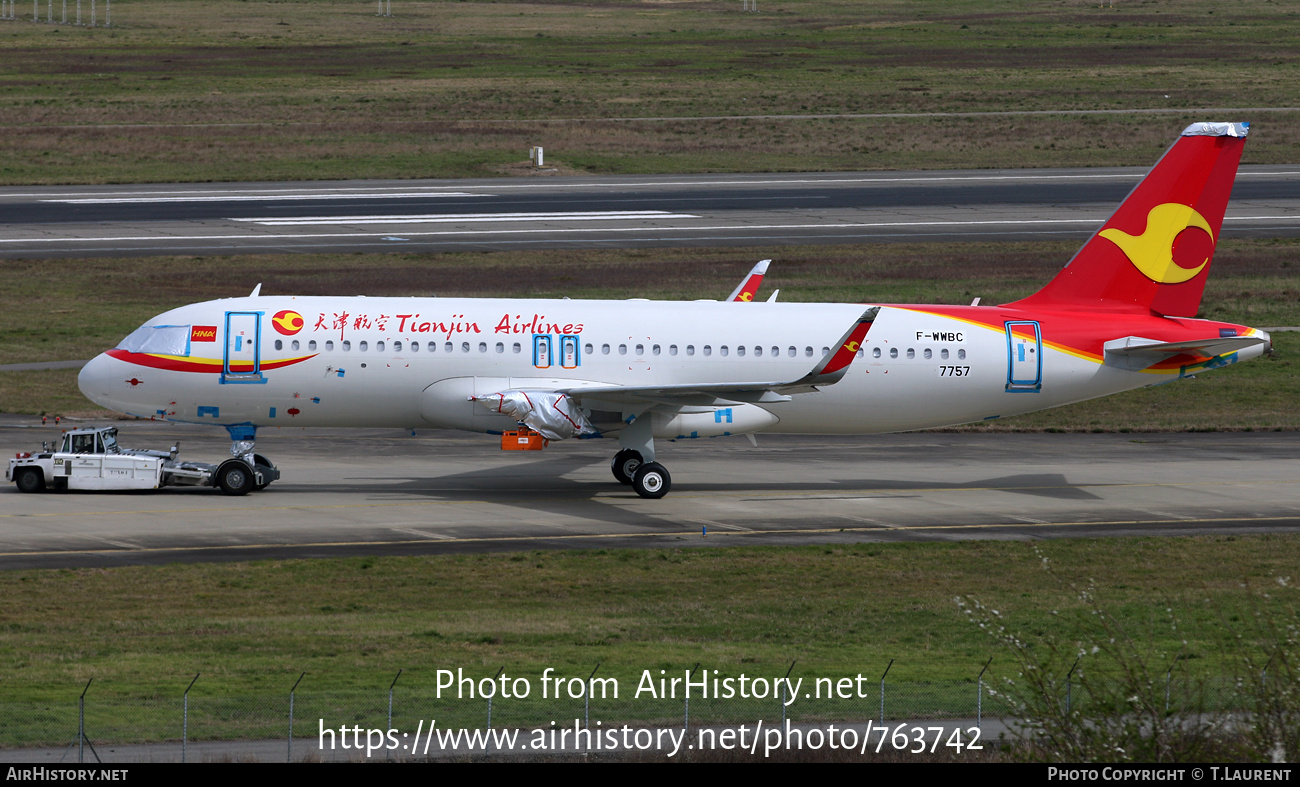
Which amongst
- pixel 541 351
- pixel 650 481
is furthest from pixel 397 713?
pixel 541 351

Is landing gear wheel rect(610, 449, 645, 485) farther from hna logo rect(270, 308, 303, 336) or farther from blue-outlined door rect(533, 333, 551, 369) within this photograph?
hna logo rect(270, 308, 303, 336)

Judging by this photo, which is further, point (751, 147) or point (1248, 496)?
point (751, 147)

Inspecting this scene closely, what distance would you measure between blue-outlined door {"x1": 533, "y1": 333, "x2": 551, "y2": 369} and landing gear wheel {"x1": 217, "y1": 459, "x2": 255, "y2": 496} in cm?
898

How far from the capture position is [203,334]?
45.1 meters

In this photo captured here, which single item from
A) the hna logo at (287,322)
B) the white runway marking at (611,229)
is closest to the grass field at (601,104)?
the white runway marking at (611,229)

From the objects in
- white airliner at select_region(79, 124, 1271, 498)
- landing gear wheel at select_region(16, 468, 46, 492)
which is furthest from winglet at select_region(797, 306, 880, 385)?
landing gear wheel at select_region(16, 468, 46, 492)

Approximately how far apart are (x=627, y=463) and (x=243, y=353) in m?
11.7

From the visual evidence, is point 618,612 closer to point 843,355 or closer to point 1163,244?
point 843,355

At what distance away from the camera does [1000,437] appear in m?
57.8

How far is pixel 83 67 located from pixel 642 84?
61.4 metres

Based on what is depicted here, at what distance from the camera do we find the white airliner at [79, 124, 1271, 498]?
148ft
